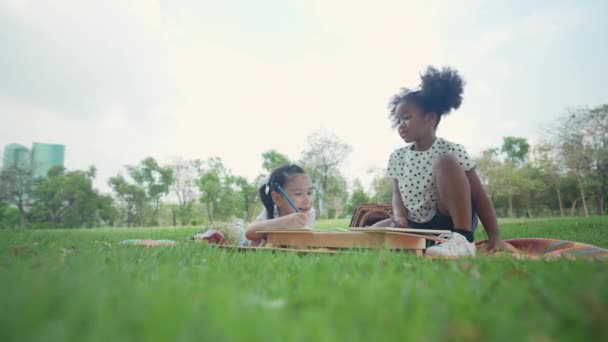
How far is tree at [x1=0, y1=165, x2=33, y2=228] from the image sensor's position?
3394 cm

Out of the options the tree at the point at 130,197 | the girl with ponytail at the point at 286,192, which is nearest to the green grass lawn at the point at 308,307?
the girl with ponytail at the point at 286,192

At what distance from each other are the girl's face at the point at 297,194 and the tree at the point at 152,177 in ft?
139

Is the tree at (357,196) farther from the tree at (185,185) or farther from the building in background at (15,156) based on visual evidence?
the building in background at (15,156)

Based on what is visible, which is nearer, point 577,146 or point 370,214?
point 370,214

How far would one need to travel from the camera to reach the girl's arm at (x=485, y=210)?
2936 millimetres

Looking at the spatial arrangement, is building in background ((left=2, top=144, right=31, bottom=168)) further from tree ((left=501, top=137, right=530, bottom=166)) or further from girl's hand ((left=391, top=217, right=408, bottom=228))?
tree ((left=501, top=137, right=530, bottom=166))

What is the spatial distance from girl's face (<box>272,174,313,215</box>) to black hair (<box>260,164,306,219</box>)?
63 mm

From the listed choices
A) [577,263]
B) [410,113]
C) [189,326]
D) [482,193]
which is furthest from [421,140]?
[189,326]

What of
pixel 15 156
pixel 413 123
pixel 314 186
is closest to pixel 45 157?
pixel 15 156

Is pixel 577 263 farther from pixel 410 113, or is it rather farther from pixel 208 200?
pixel 208 200

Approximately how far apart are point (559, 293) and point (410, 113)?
2623 mm

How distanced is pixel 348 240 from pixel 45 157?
60.5m

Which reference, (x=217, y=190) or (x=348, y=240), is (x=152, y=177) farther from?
(x=348, y=240)

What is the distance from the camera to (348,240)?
248 cm
